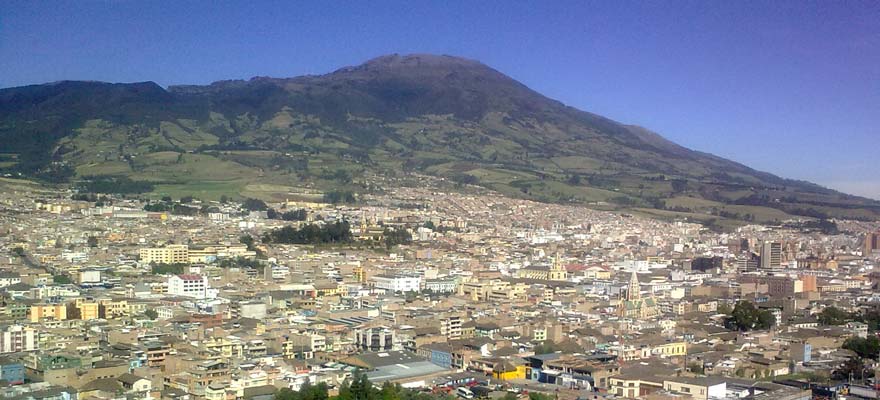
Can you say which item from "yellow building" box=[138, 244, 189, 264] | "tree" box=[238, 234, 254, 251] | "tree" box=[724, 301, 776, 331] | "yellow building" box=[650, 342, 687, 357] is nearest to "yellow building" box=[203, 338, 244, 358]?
"yellow building" box=[650, 342, 687, 357]

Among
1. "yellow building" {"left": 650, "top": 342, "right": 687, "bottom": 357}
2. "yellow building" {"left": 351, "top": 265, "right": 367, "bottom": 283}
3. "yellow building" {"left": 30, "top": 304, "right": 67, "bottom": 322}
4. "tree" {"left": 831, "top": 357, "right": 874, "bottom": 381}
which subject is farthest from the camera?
"yellow building" {"left": 351, "top": 265, "right": 367, "bottom": 283}

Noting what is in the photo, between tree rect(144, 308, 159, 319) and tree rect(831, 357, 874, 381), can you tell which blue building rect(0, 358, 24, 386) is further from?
tree rect(831, 357, 874, 381)

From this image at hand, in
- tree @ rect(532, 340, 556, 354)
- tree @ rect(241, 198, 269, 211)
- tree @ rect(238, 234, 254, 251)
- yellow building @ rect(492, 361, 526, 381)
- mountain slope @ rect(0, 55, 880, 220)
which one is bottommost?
yellow building @ rect(492, 361, 526, 381)

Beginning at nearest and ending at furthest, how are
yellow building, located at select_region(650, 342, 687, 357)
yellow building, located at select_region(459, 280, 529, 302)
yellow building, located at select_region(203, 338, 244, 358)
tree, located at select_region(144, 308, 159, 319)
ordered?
yellow building, located at select_region(203, 338, 244, 358) → yellow building, located at select_region(650, 342, 687, 357) → tree, located at select_region(144, 308, 159, 319) → yellow building, located at select_region(459, 280, 529, 302)

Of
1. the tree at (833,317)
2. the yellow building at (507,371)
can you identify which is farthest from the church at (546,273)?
the yellow building at (507,371)

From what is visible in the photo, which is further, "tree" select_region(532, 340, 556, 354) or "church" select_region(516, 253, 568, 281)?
"church" select_region(516, 253, 568, 281)

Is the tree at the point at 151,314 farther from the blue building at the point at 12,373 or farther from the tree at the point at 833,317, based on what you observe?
the tree at the point at 833,317

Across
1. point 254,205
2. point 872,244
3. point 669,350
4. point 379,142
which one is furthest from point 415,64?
point 669,350
